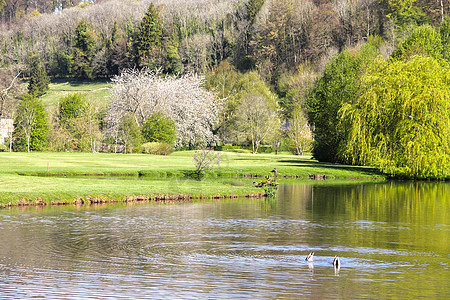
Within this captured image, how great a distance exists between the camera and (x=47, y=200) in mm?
30438

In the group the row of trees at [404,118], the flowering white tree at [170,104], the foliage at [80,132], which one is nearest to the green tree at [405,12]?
the flowering white tree at [170,104]

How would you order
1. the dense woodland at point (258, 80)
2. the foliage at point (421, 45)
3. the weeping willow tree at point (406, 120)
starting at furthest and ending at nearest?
the foliage at point (421, 45) < the dense woodland at point (258, 80) < the weeping willow tree at point (406, 120)

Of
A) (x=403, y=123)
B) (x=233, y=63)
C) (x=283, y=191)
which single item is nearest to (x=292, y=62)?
(x=233, y=63)

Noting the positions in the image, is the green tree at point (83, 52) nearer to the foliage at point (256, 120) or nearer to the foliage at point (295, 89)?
the foliage at point (295, 89)

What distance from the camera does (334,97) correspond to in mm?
67438

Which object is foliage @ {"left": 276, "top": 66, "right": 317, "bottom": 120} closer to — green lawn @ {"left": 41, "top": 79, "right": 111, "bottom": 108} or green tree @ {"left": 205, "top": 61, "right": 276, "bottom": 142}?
green tree @ {"left": 205, "top": 61, "right": 276, "bottom": 142}

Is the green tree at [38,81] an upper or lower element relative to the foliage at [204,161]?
upper

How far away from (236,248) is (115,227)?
639cm

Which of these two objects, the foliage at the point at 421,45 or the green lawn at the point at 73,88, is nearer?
the foliage at the point at 421,45

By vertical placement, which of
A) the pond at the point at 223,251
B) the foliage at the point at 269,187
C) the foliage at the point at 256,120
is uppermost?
the foliage at the point at 256,120

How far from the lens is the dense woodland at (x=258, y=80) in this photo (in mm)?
53781

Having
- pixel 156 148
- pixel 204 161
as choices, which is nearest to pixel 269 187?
pixel 204 161

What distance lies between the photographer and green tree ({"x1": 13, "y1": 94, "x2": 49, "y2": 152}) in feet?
249

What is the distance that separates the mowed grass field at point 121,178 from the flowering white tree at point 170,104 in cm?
2410
